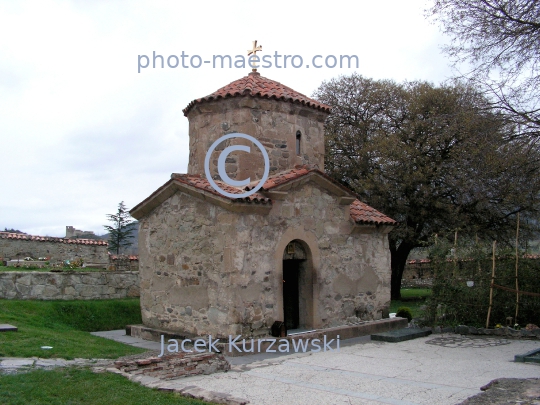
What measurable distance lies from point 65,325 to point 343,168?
13.6 meters

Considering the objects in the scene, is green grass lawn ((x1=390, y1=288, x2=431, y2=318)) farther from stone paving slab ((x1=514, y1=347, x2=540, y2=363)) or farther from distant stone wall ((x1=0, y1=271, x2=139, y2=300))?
distant stone wall ((x1=0, y1=271, x2=139, y2=300))

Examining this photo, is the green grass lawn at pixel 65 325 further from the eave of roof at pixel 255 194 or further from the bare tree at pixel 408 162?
the bare tree at pixel 408 162

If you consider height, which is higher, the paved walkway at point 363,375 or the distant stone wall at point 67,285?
the distant stone wall at point 67,285

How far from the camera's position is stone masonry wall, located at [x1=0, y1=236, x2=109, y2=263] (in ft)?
67.0

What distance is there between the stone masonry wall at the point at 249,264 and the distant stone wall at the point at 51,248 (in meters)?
10.5

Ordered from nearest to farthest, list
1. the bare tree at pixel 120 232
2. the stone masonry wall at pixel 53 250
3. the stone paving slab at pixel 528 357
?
the stone paving slab at pixel 528 357, the stone masonry wall at pixel 53 250, the bare tree at pixel 120 232

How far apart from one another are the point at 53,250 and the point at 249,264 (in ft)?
46.5

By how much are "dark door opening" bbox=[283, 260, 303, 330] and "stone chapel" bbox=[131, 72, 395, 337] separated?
2 centimetres

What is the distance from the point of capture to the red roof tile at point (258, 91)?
1171 cm

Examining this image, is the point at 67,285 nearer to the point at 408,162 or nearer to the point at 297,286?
the point at 297,286

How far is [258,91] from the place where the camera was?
38.5ft

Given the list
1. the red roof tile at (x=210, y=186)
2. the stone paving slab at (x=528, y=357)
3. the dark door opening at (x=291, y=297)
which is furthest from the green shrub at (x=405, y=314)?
the red roof tile at (x=210, y=186)

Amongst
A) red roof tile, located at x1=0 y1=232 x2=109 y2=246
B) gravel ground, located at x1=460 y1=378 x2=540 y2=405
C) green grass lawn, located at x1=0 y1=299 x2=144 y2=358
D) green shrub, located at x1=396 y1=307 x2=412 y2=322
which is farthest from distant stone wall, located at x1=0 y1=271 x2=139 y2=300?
gravel ground, located at x1=460 y1=378 x2=540 y2=405

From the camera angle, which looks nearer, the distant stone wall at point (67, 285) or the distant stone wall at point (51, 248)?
the distant stone wall at point (67, 285)
